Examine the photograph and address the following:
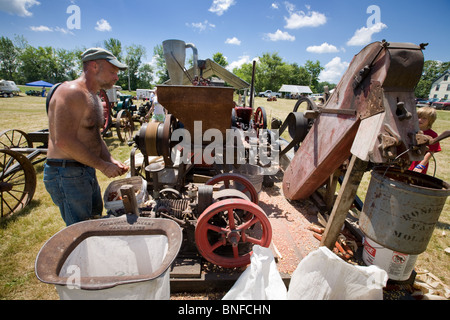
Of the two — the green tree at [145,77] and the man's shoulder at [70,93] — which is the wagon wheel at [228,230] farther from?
the green tree at [145,77]

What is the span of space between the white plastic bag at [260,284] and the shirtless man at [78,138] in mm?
1548

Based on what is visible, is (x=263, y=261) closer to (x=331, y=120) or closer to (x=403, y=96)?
(x=403, y=96)

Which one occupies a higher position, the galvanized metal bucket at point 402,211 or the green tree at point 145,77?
the green tree at point 145,77

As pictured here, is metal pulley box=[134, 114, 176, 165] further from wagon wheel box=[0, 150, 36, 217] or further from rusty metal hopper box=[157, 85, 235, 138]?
wagon wheel box=[0, 150, 36, 217]

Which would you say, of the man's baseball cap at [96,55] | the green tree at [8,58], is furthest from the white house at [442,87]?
the green tree at [8,58]

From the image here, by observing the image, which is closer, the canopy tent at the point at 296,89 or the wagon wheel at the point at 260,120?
the wagon wheel at the point at 260,120

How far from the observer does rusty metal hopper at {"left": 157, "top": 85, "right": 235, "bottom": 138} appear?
3.18 metres

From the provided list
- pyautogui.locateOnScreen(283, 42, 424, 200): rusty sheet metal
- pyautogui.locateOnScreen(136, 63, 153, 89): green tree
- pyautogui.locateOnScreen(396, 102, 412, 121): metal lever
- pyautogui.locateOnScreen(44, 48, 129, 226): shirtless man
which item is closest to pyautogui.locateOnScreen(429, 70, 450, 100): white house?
pyautogui.locateOnScreen(283, 42, 424, 200): rusty sheet metal

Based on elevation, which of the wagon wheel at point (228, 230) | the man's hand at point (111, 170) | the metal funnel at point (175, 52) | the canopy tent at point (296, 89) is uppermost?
the canopy tent at point (296, 89)

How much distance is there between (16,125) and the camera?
30.8 ft

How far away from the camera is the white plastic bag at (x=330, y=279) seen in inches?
57.4

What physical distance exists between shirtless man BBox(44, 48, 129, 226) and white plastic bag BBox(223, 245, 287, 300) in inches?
60.9
